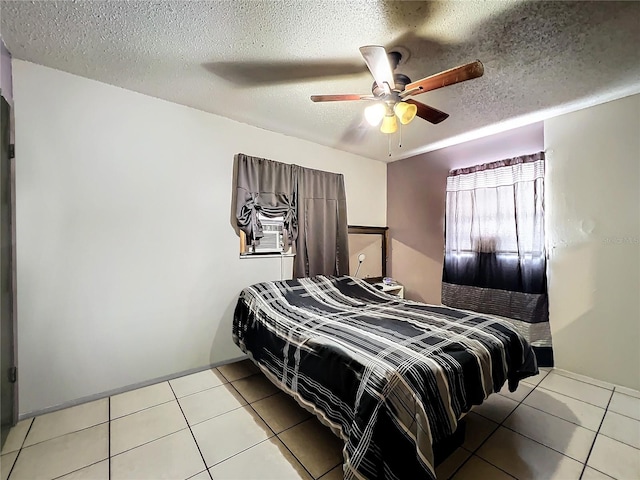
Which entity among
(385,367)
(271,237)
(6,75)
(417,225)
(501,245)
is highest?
(6,75)

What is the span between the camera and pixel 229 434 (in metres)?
1.72

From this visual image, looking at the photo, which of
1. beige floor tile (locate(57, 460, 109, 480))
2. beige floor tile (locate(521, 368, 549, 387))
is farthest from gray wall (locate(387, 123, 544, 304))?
beige floor tile (locate(57, 460, 109, 480))

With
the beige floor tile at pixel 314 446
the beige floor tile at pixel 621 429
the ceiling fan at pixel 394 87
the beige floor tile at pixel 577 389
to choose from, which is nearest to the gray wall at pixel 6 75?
the ceiling fan at pixel 394 87

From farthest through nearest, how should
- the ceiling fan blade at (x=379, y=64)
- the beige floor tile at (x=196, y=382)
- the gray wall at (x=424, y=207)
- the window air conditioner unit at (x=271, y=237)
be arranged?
1. the gray wall at (x=424, y=207)
2. the window air conditioner unit at (x=271, y=237)
3. the beige floor tile at (x=196, y=382)
4. the ceiling fan blade at (x=379, y=64)

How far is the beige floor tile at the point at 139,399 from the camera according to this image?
196 centimetres

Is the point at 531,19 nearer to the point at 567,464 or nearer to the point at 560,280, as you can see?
the point at 560,280

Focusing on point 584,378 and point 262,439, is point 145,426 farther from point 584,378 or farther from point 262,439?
point 584,378

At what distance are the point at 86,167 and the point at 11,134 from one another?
40 cm

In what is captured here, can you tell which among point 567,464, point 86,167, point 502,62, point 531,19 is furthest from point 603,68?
point 86,167

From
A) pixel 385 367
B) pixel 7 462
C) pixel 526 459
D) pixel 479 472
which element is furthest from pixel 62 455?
pixel 526 459

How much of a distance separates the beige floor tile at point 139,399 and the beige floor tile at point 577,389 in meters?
3.15

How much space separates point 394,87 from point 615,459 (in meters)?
2.49

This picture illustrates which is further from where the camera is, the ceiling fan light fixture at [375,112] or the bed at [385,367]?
the ceiling fan light fixture at [375,112]

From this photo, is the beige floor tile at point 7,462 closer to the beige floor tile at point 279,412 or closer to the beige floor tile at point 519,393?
the beige floor tile at point 279,412
